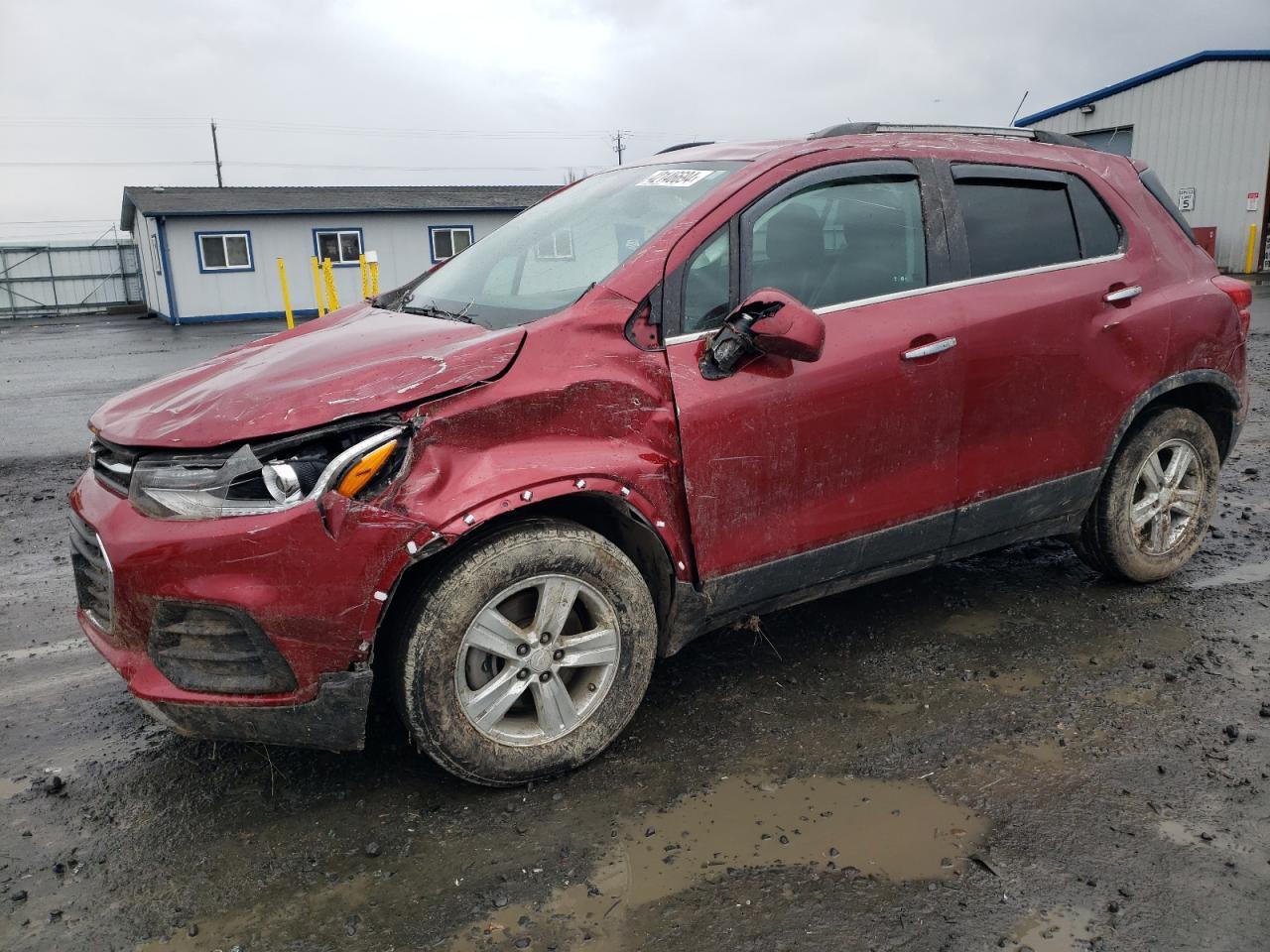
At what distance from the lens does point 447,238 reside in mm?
30109

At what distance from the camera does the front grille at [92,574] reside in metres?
2.77

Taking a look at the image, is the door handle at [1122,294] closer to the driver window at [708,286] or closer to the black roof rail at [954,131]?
the black roof rail at [954,131]

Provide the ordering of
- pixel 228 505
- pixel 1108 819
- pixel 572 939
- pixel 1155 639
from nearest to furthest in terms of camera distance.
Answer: pixel 572 939 → pixel 228 505 → pixel 1108 819 → pixel 1155 639

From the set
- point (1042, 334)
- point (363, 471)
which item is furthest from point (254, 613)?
point (1042, 334)

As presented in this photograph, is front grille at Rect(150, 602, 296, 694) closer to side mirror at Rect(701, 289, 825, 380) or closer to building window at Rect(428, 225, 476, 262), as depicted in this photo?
side mirror at Rect(701, 289, 825, 380)

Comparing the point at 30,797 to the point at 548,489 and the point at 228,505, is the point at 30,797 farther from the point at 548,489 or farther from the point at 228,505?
the point at 548,489

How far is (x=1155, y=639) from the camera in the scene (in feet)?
13.0

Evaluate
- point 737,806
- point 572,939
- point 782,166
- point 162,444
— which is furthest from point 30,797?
point 782,166

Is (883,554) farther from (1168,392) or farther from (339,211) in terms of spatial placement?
(339,211)

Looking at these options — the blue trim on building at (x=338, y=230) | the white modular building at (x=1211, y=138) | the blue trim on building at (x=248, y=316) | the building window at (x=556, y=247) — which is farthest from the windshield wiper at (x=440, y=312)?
the blue trim on building at (x=338, y=230)

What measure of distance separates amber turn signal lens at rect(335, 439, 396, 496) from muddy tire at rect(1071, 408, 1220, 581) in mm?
3094

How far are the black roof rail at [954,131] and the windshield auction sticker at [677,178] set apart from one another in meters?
0.46

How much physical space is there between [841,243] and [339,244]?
27.9 meters

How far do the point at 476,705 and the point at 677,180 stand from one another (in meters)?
1.96
